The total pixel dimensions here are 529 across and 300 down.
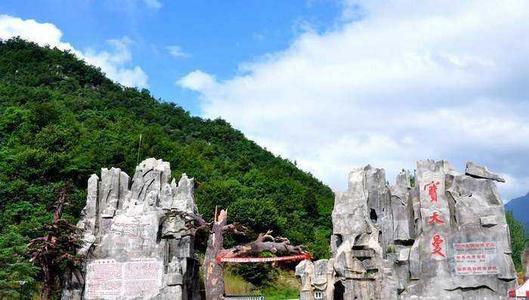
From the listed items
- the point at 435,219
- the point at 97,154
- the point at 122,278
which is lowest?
the point at 122,278

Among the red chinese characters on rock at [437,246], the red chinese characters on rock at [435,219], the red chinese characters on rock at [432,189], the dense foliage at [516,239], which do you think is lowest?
the red chinese characters on rock at [437,246]

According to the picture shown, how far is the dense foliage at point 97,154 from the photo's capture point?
20.6 meters

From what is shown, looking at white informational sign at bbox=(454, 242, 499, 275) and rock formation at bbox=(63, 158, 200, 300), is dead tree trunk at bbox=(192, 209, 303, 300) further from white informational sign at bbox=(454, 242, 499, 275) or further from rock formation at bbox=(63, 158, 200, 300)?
white informational sign at bbox=(454, 242, 499, 275)

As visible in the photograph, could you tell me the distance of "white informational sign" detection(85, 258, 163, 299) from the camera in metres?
11.9

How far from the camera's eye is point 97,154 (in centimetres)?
2444

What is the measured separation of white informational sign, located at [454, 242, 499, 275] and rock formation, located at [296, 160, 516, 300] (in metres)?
0.02

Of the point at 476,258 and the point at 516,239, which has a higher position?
the point at 516,239

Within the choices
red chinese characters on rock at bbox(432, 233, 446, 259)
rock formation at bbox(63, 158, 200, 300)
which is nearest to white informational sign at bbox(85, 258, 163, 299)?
rock formation at bbox(63, 158, 200, 300)

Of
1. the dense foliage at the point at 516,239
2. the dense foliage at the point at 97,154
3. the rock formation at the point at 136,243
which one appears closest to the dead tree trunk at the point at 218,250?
the rock formation at the point at 136,243

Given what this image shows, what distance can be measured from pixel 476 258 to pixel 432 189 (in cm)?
152

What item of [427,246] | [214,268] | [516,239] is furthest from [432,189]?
[516,239]

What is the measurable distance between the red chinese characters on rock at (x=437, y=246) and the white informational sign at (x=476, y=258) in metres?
0.25

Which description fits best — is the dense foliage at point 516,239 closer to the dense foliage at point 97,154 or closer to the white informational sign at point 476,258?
the dense foliage at point 97,154

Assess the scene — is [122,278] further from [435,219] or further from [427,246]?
[435,219]
